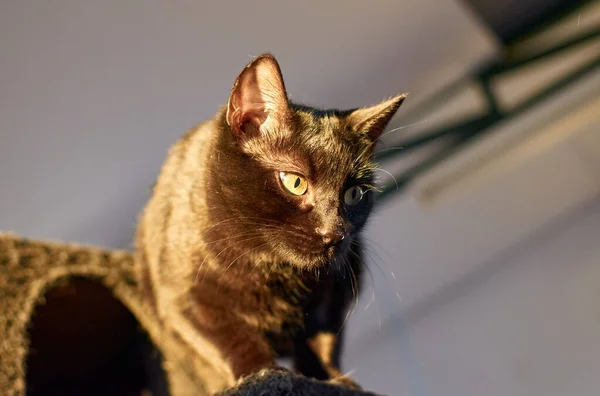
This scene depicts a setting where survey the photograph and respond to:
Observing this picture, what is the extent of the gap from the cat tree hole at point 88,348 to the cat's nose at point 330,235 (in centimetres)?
57

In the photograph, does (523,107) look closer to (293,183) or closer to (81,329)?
(293,183)

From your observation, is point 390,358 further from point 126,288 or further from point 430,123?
point 126,288

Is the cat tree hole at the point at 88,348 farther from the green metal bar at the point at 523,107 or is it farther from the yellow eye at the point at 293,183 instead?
the green metal bar at the point at 523,107

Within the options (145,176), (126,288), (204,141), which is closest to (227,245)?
(204,141)

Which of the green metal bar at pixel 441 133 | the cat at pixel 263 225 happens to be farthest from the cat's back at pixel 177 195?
the green metal bar at pixel 441 133

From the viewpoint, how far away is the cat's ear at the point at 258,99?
0.69 meters

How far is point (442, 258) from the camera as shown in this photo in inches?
71.3

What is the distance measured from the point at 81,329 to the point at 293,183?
649 millimetres

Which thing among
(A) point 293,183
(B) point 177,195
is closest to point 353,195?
(A) point 293,183

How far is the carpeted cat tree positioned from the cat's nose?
327 millimetres

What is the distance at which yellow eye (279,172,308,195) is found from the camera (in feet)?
2.36

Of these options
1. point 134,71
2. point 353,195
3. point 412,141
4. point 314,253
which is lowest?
point 314,253

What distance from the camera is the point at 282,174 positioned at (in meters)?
0.72

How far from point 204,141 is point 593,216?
1358 mm
